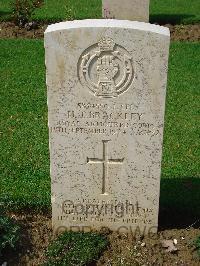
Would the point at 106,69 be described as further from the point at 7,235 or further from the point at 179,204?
the point at 179,204

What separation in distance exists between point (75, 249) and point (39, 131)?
2.95 metres

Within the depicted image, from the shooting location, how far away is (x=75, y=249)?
14.9 feet

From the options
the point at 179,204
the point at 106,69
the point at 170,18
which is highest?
the point at 170,18

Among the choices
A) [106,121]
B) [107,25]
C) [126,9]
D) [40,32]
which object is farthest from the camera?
[40,32]

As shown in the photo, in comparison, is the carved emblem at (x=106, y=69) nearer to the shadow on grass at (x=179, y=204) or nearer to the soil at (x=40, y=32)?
the shadow on grass at (x=179, y=204)

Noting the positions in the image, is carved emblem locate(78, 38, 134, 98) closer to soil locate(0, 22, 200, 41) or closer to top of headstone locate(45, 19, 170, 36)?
top of headstone locate(45, 19, 170, 36)

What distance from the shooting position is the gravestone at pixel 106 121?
4.07 m

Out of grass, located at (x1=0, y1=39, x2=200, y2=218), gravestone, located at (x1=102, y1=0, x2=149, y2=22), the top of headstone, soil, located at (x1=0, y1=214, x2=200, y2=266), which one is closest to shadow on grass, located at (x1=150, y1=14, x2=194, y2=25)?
gravestone, located at (x1=102, y1=0, x2=149, y2=22)

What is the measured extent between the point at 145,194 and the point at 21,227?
1285 millimetres

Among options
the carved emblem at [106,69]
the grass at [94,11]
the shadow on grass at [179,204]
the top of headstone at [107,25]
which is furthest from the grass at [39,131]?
the grass at [94,11]

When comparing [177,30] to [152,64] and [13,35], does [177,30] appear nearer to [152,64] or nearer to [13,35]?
[13,35]

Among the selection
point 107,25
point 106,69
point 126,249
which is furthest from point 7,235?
point 107,25

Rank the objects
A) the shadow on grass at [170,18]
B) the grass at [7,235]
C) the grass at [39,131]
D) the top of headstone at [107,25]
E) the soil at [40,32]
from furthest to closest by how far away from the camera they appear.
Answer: the shadow on grass at [170,18], the soil at [40,32], the grass at [39,131], the grass at [7,235], the top of headstone at [107,25]

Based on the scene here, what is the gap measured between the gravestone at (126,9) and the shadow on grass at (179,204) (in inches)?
260
